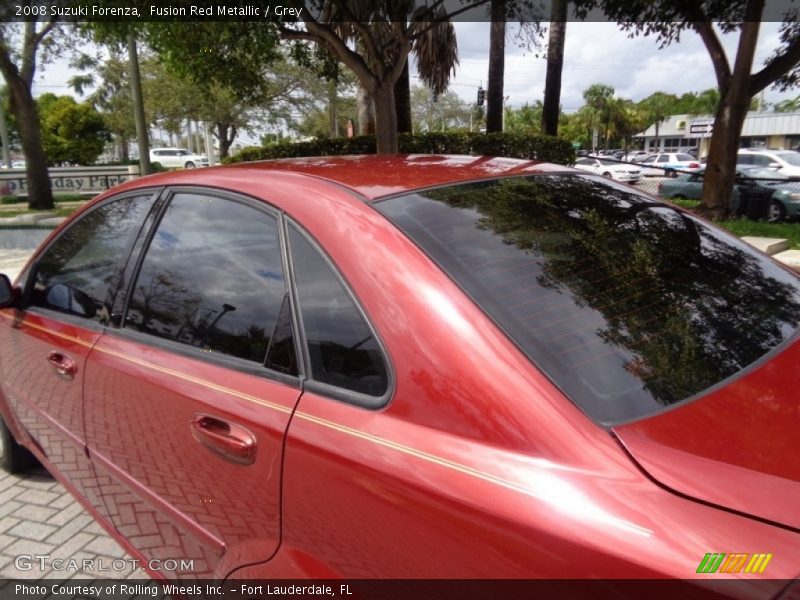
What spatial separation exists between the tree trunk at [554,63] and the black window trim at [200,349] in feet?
48.5

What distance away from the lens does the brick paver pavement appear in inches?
102

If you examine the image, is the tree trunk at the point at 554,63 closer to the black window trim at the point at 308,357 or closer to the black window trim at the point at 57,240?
the black window trim at the point at 57,240

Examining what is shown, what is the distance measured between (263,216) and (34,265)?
66.6 inches

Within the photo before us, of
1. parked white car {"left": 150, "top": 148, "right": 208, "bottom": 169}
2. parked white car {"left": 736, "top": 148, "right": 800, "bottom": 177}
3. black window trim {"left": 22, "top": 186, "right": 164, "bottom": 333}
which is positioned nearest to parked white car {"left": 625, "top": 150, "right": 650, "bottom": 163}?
A: parked white car {"left": 736, "top": 148, "right": 800, "bottom": 177}

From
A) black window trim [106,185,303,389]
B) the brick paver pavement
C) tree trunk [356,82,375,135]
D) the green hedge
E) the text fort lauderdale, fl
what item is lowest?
the brick paver pavement

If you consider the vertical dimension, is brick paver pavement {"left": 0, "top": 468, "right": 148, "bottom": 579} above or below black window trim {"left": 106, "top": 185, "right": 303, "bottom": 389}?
below

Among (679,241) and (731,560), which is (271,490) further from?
(679,241)

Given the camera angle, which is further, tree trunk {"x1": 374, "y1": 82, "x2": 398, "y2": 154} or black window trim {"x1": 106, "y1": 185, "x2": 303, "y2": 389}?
tree trunk {"x1": 374, "y1": 82, "x2": 398, "y2": 154}

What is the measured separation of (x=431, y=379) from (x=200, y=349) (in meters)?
0.91

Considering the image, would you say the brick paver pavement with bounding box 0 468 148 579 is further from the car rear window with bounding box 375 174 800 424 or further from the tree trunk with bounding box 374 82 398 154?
the tree trunk with bounding box 374 82 398 154

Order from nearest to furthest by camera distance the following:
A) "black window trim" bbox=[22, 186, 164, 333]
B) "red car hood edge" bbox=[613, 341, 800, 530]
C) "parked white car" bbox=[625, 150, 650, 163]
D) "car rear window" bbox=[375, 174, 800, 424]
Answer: "red car hood edge" bbox=[613, 341, 800, 530] < "car rear window" bbox=[375, 174, 800, 424] < "black window trim" bbox=[22, 186, 164, 333] < "parked white car" bbox=[625, 150, 650, 163]

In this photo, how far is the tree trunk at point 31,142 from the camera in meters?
15.1

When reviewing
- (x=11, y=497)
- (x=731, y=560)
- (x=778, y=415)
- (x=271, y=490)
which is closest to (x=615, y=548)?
(x=731, y=560)

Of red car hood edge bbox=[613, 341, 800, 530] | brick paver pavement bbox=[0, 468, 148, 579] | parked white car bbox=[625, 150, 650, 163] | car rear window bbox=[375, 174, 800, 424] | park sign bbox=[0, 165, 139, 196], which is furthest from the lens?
parked white car bbox=[625, 150, 650, 163]
